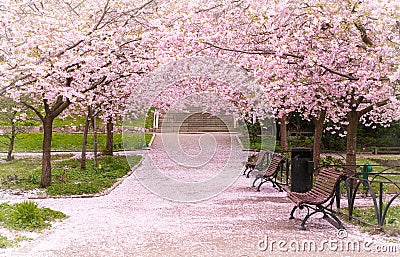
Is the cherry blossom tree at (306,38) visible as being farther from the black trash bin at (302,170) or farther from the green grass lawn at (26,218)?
the green grass lawn at (26,218)

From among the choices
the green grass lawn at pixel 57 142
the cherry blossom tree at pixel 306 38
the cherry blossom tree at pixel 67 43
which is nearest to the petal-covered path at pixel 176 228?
the cherry blossom tree at pixel 67 43

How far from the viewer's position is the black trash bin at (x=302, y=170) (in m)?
11.7

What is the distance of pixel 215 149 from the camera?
27344 millimetres

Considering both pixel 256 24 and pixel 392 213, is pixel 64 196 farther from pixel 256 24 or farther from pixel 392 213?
pixel 392 213

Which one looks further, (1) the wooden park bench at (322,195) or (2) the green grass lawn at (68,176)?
(2) the green grass lawn at (68,176)

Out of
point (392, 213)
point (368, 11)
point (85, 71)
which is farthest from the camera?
point (85, 71)

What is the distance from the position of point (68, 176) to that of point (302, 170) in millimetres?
6920

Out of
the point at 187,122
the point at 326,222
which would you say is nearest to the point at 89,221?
the point at 326,222

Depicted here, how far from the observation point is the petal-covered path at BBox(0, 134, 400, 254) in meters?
6.45

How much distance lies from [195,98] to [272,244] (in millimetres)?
14882

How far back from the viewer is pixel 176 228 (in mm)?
7863

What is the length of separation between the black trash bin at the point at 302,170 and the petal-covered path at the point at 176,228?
48cm

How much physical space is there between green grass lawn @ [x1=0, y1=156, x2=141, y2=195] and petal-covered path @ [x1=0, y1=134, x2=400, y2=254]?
1005mm

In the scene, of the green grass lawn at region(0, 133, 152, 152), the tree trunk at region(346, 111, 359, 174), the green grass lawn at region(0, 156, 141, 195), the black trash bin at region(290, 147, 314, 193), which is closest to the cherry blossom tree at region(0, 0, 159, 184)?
the green grass lawn at region(0, 156, 141, 195)
